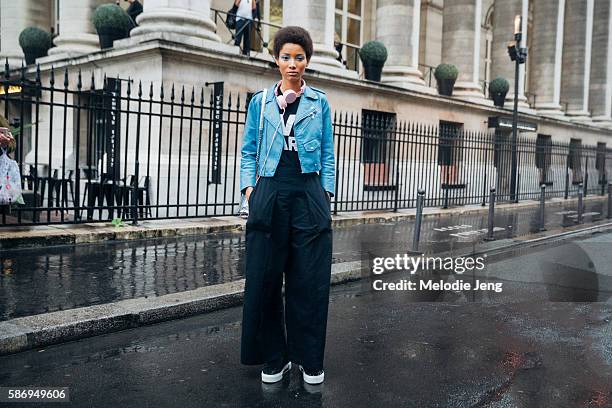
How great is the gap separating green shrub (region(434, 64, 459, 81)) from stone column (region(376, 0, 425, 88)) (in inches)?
75.7

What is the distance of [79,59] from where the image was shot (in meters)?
14.4

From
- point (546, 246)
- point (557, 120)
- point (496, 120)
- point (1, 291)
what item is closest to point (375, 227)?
point (546, 246)

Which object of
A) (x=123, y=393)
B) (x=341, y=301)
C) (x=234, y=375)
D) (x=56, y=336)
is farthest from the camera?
(x=341, y=301)

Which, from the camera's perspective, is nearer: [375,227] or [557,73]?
[375,227]

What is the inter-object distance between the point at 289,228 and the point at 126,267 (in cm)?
383

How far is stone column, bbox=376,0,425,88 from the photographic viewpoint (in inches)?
774

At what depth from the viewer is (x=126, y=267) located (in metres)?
6.89

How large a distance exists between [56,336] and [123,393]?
1228mm

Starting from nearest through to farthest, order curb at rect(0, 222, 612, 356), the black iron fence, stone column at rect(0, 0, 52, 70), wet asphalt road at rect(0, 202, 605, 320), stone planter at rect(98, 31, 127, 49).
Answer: curb at rect(0, 222, 612, 356) → wet asphalt road at rect(0, 202, 605, 320) → the black iron fence → stone planter at rect(98, 31, 127, 49) → stone column at rect(0, 0, 52, 70)

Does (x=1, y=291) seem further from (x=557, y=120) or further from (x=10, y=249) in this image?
(x=557, y=120)

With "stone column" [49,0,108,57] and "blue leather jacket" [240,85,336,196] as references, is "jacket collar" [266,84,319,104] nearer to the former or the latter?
"blue leather jacket" [240,85,336,196]

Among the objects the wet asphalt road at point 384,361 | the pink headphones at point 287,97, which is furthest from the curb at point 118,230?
the pink headphones at point 287,97

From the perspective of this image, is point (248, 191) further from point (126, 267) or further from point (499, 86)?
point (499, 86)

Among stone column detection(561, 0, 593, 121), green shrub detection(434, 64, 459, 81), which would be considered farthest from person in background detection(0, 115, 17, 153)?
stone column detection(561, 0, 593, 121)
